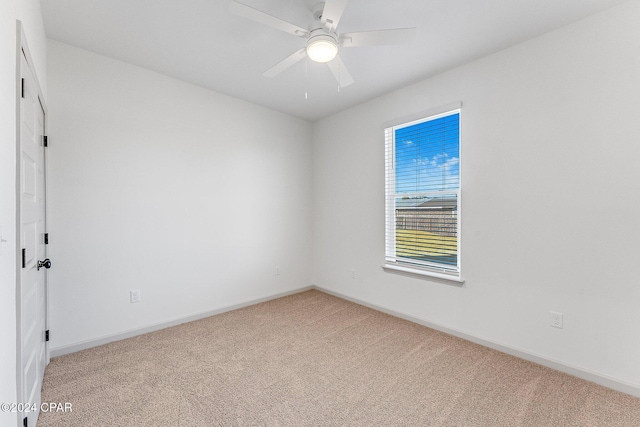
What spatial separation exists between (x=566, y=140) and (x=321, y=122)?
3.05 meters

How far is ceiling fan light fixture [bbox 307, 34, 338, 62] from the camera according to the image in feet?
6.16

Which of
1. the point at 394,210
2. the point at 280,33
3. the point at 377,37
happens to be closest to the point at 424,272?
the point at 394,210

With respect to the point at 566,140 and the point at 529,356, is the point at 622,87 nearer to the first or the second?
the point at 566,140

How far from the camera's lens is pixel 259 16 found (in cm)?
168

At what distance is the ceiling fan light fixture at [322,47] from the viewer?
1876 mm

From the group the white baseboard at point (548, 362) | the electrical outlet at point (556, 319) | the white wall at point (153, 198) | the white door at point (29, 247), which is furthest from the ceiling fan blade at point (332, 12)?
the white baseboard at point (548, 362)

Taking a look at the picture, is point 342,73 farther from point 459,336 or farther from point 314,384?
point 459,336

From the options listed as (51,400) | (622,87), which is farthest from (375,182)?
(51,400)

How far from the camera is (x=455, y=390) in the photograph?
2.02m

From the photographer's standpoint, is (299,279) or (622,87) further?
(299,279)

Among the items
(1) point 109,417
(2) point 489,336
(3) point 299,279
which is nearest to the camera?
(1) point 109,417

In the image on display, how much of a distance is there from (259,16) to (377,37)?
2.54ft

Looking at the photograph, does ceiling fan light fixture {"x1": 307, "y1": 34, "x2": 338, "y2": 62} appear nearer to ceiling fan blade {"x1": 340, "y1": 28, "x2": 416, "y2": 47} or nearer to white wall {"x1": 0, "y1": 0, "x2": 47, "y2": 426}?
ceiling fan blade {"x1": 340, "y1": 28, "x2": 416, "y2": 47}

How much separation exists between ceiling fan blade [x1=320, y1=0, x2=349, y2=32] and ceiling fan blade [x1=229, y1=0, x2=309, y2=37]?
0.16 meters
